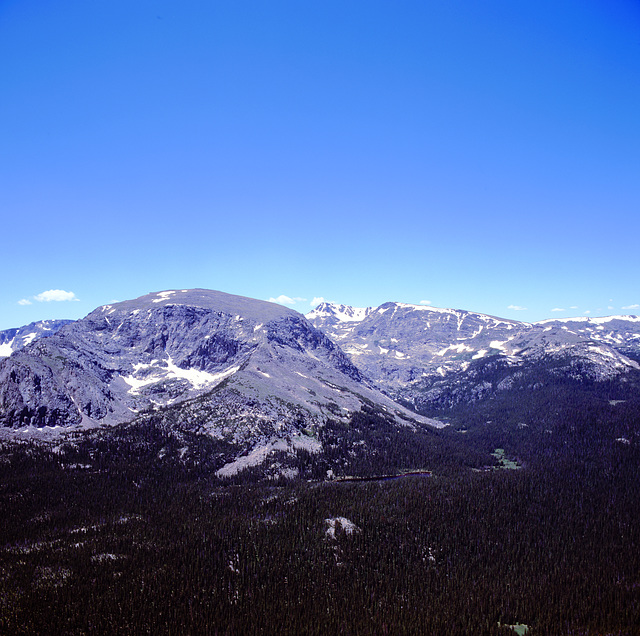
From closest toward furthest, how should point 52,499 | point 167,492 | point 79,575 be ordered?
point 79,575 → point 52,499 → point 167,492

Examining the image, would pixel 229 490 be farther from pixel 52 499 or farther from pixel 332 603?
Answer: pixel 332 603

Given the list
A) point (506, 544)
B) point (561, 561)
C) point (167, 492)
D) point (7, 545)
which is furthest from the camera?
point (167, 492)

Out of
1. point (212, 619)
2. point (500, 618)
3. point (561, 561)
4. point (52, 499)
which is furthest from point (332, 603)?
point (52, 499)

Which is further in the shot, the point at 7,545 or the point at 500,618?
the point at 7,545

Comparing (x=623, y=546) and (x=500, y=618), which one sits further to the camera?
(x=623, y=546)

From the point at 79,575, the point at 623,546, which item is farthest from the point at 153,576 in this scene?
the point at 623,546

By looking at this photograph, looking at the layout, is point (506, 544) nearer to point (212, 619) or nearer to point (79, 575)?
point (212, 619)
